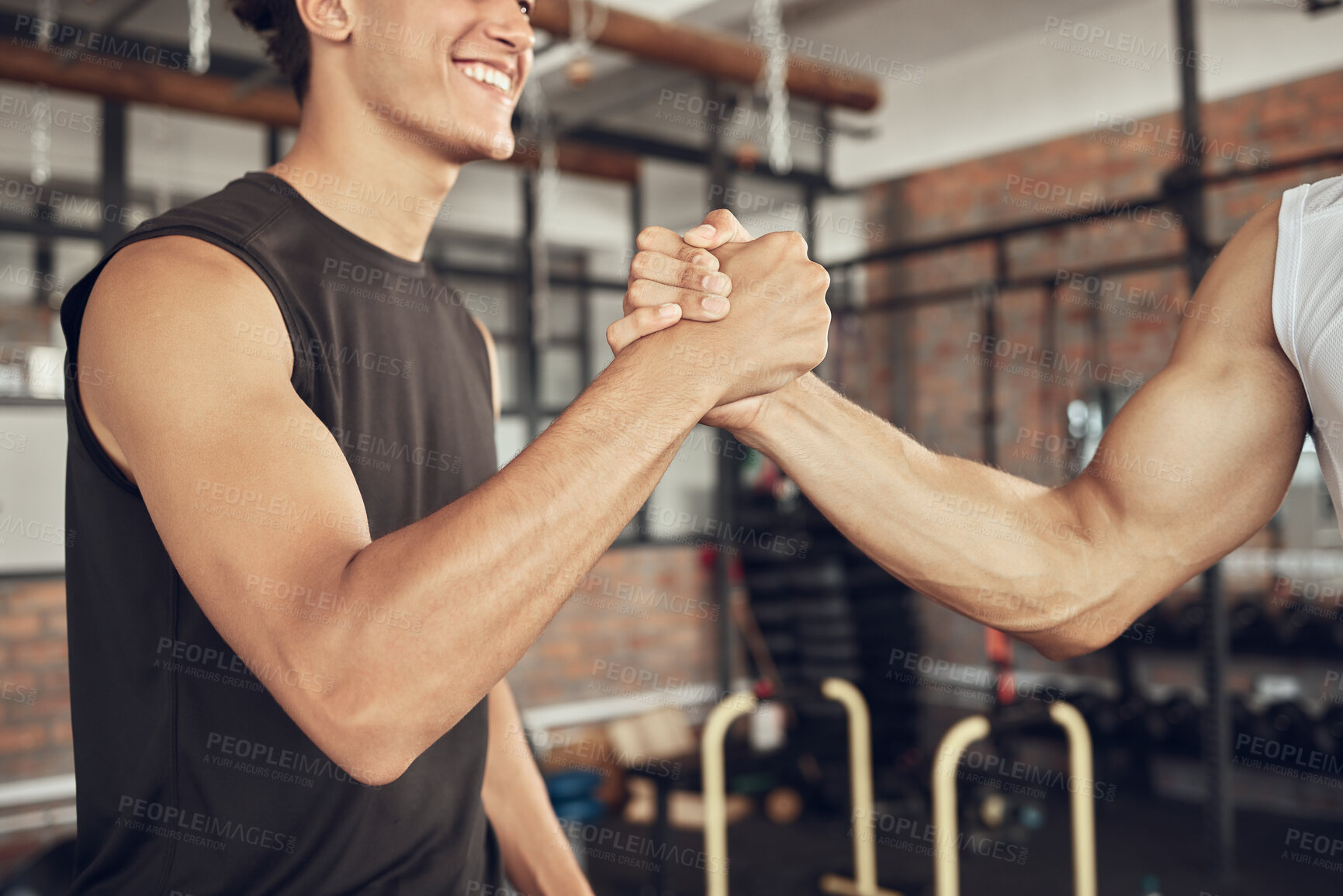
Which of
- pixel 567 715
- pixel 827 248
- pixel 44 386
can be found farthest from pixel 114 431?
pixel 827 248

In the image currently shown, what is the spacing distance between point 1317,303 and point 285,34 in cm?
127

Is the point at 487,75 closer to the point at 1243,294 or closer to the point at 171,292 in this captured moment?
the point at 171,292

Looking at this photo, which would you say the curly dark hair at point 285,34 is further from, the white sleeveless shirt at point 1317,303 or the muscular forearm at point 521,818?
the white sleeveless shirt at point 1317,303

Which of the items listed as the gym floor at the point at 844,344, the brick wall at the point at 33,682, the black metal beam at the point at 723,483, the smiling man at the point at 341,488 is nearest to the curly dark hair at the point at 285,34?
the smiling man at the point at 341,488

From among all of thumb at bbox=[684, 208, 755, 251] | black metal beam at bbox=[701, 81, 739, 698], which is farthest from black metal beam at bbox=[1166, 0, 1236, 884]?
thumb at bbox=[684, 208, 755, 251]

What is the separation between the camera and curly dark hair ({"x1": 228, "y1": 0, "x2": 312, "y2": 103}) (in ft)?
4.09

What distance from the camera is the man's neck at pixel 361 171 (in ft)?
3.91

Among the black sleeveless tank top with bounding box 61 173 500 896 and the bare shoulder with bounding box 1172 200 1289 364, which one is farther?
the bare shoulder with bounding box 1172 200 1289 364

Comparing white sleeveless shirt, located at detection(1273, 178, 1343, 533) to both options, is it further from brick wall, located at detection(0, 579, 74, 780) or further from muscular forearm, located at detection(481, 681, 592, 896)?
brick wall, located at detection(0, 579, 74, 780)

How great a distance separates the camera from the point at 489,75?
4.11ft

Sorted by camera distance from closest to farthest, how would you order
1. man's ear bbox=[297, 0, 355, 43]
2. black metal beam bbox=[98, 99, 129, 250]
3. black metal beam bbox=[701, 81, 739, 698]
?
man's ear bbox=[297, 0, 355, 43], black metal beam bbox=[701, 81, 739, 698], black metal beam bbox=[98, 99, 129, 250]

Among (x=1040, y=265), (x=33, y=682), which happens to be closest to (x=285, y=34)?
(x=33, y=682)

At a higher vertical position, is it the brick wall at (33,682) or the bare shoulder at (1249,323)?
the bare shoulder at (1249,323)

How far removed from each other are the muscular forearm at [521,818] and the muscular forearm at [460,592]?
569mm
